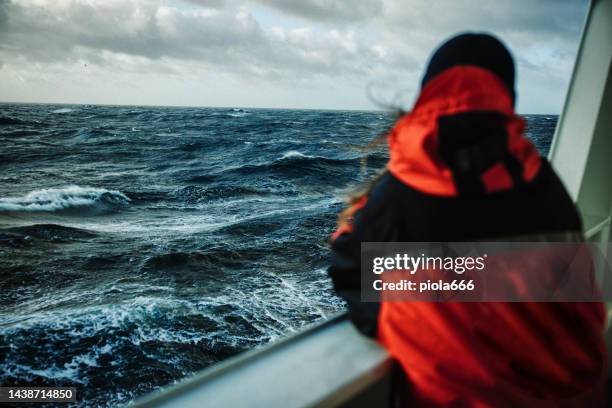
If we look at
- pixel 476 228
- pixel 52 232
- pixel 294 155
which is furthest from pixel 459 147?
pixel 294 155

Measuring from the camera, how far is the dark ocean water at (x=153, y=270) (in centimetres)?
433

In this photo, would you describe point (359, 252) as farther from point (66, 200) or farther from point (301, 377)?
point (66, 200)

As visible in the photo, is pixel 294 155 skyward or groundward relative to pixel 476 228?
groundward

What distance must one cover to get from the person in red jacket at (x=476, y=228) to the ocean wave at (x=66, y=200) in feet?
39.5

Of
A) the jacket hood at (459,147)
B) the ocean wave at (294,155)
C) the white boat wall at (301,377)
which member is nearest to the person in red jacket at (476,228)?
the jacket hood at (459,147)

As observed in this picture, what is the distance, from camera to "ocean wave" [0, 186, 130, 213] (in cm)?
1131

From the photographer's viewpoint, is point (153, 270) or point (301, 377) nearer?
point (301, 377)

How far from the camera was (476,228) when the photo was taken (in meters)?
0.76

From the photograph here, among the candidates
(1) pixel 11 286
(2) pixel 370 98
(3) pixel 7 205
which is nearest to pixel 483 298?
(2) pixel 370 98

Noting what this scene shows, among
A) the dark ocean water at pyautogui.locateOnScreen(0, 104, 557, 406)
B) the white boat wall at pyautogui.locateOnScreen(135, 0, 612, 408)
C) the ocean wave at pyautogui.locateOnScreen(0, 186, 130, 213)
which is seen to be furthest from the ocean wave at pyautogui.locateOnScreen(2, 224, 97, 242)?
the white boat wall at pyautogui.locateOnScreen(135, 0, 612, 408)

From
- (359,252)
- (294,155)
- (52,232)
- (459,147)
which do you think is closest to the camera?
(459,147)

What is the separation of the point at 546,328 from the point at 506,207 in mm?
275

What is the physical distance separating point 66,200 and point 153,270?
7.26m

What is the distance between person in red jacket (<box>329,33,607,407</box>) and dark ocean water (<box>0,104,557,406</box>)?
200 millimetres
